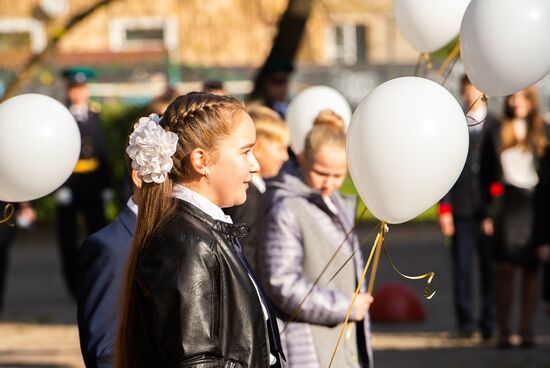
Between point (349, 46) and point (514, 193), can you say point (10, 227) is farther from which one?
point (349, 46)

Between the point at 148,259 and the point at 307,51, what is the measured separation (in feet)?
53.5

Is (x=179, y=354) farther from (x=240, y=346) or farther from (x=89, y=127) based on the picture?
(x=89, y=127)

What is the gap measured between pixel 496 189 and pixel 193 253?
19.8 feet

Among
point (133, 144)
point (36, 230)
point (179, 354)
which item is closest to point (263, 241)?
point (133, 144)

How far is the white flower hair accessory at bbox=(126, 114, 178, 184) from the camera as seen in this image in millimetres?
→ 3330

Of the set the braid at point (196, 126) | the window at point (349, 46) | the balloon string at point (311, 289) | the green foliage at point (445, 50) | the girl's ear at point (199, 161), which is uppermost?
the braid at point (196, 126)

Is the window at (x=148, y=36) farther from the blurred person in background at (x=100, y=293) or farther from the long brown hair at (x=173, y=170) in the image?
the long brown hair at (x=173, y=170)

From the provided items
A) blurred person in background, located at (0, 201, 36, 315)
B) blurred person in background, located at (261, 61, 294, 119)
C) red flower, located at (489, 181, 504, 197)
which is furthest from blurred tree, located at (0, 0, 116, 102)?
red flower, located at (489, 181, 504, 197)

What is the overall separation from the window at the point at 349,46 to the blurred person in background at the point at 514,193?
55.5 ft

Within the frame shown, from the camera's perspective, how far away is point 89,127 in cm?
1168

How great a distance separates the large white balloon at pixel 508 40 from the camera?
13.0ft

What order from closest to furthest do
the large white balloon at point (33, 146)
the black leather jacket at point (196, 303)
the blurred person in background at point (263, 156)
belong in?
the black leather jacket at point (196, 303) → the large white balloon at point (33, 146) → the blurred person in background at point (263, 156)

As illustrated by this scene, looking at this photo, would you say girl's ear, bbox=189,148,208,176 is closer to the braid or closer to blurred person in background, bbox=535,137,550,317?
the braid

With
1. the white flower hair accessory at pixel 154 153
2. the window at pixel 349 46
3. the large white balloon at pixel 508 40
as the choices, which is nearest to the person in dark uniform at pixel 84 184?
the large white balloon at pixel 508 40
